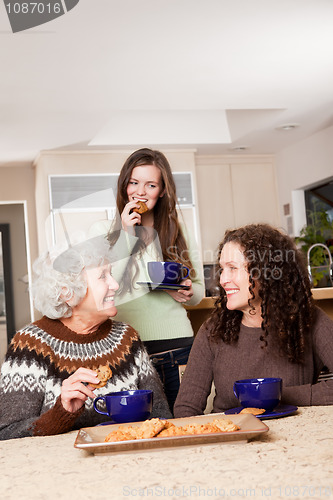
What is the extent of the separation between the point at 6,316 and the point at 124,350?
20.6 ft

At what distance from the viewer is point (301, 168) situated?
647 centimetres

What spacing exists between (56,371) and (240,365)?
1.52 feet

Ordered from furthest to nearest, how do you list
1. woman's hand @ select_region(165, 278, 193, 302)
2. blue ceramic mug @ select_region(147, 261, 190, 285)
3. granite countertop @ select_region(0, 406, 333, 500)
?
woman's hand @ select_region(165, 278, 193, 302)
blue ceramic mug @ select_region(147, 261, 190, 285)
granite countertop @ select_region(0, 406, 333, 500)

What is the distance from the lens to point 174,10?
3.20 metres

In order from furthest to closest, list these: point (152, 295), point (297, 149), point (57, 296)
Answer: point (297, 149), point (152, 295), point (57, 296)

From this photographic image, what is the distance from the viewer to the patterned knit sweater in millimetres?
1287

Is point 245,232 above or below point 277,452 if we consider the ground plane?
above

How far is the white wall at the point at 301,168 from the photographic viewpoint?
596cm

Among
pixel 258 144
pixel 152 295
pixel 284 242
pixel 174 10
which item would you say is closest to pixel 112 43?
pixel 174 10

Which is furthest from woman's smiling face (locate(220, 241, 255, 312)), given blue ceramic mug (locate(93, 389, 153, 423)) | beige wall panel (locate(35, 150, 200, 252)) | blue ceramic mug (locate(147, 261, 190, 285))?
beige wall panel (locate(35, 150, 200, 252))

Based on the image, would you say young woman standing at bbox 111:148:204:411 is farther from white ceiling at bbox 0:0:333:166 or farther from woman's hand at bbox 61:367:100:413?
white ceiling at bbox 0:0:333:166

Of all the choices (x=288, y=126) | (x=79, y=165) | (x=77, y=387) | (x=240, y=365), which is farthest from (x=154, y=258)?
(x=79, y=165)

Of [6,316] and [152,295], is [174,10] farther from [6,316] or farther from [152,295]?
[6,316]

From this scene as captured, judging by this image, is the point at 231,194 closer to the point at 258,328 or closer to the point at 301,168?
the point at 301,168
